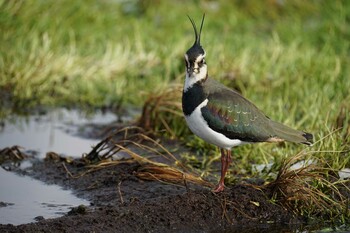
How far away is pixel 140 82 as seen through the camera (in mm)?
9320

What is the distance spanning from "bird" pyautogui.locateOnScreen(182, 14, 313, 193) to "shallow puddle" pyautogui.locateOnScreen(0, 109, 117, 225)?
1013mm

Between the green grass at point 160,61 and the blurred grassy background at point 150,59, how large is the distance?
0.01 metres

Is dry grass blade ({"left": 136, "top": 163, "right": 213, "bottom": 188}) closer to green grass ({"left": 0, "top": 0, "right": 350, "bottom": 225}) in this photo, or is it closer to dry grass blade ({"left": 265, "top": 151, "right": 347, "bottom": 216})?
dry grass blade ({"left": 265, "top": 151, "right": 347, "bottom": 216})

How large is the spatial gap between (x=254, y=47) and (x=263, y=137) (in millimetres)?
4456

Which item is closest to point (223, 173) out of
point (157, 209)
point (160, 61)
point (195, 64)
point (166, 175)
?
point (166, 175)

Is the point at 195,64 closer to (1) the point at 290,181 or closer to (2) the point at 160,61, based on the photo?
(1) the point at 290,181

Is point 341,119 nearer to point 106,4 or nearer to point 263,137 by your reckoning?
point 263,137

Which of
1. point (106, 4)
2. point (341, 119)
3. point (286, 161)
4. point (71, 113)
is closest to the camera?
point (286, 161)

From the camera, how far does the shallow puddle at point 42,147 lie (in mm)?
5875

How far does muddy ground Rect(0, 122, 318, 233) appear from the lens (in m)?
5.37

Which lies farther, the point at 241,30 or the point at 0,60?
the point at 241,30

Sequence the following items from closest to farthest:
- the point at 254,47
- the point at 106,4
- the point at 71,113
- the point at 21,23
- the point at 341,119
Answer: the point at 341,119 < the point at 71,113 < the point at 21,23 < the point at 254,47 < the point at 106,4

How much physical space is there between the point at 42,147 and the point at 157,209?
7.66ft

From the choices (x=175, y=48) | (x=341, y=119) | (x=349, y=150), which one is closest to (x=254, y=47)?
(x=175, y=48)
